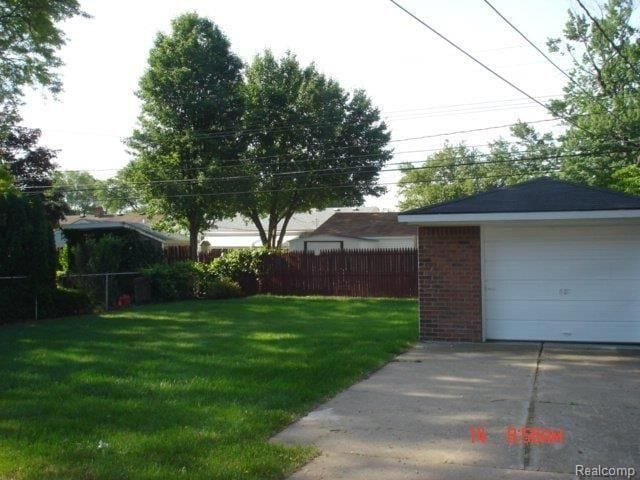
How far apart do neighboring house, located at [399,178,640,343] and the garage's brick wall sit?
2cm

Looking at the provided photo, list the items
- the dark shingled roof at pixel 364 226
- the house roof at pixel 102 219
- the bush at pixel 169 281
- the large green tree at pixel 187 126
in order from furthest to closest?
the dark shingled roof at pixel 364 226 < the house roof at pixel 102 219 < the large green tree at pixel 187 126 < the bush at pixel 169 281

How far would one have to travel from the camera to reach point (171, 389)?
7.82m

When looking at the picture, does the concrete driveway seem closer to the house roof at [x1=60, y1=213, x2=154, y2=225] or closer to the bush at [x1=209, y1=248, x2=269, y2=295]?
the bush at [x1=209, y1=248, x2=269, y2=295]

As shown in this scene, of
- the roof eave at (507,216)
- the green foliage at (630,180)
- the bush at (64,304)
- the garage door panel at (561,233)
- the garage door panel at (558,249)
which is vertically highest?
the green foliage at (630,180)

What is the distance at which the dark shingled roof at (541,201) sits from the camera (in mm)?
10867

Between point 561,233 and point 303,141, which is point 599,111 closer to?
point 303,141

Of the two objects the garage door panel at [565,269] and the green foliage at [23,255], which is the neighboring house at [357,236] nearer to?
the green foliage at [23,255]

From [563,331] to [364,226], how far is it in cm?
2624

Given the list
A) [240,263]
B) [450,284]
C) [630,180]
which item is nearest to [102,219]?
[240,263]

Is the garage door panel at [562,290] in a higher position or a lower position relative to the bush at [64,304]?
higher

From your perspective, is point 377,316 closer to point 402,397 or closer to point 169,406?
point 402,397

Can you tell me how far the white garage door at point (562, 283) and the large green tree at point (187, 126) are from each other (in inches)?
767

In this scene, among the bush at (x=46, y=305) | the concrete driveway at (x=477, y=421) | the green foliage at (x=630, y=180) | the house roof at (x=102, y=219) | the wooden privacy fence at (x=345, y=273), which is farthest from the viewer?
the house roof at (x=102, y=219)

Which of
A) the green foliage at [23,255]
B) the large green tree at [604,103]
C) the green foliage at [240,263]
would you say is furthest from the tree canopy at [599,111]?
the green foliage at [23,255]
